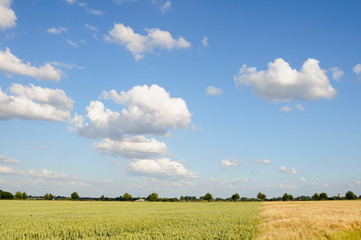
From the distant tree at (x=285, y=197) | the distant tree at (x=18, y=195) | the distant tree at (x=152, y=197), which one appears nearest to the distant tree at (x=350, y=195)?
the distant tree at (x=285, y=197)

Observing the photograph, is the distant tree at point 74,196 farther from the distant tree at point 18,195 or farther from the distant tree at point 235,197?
the distant tree at point 235,197

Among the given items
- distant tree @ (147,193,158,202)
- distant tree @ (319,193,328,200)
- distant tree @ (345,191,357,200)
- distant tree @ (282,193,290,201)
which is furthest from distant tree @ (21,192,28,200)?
distant tree @ (345,191,357,200)

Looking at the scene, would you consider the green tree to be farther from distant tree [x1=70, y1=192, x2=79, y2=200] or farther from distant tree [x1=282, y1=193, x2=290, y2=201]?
distant tree [x1=282, y1=193, x2=290, y2=201]

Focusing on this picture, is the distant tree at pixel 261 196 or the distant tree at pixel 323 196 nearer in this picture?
the distant tree at pixel 323 196

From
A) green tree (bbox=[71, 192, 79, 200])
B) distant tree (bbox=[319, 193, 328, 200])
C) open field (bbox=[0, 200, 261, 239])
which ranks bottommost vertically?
green tree (bbox=[71, 192, 79, 200])

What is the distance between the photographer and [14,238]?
15.5m

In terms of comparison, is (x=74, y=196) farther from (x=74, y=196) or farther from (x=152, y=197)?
(x=152, y=197)

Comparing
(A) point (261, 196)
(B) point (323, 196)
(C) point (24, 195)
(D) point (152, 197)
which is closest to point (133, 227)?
(D) point (152, 197)

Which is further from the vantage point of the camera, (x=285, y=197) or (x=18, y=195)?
(x=285, y=197)

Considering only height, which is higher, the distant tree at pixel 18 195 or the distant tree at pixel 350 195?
the distant tree at pixel 350 195

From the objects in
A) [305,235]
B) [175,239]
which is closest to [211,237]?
[175,239]

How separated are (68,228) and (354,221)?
20.2 metres

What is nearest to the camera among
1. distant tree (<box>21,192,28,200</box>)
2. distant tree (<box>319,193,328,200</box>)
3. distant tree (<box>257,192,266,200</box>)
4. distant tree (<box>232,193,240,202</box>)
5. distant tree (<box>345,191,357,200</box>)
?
distant tree (<box>345,191,357,200</box>)

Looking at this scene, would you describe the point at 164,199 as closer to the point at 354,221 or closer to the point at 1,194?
the point at 1,194
